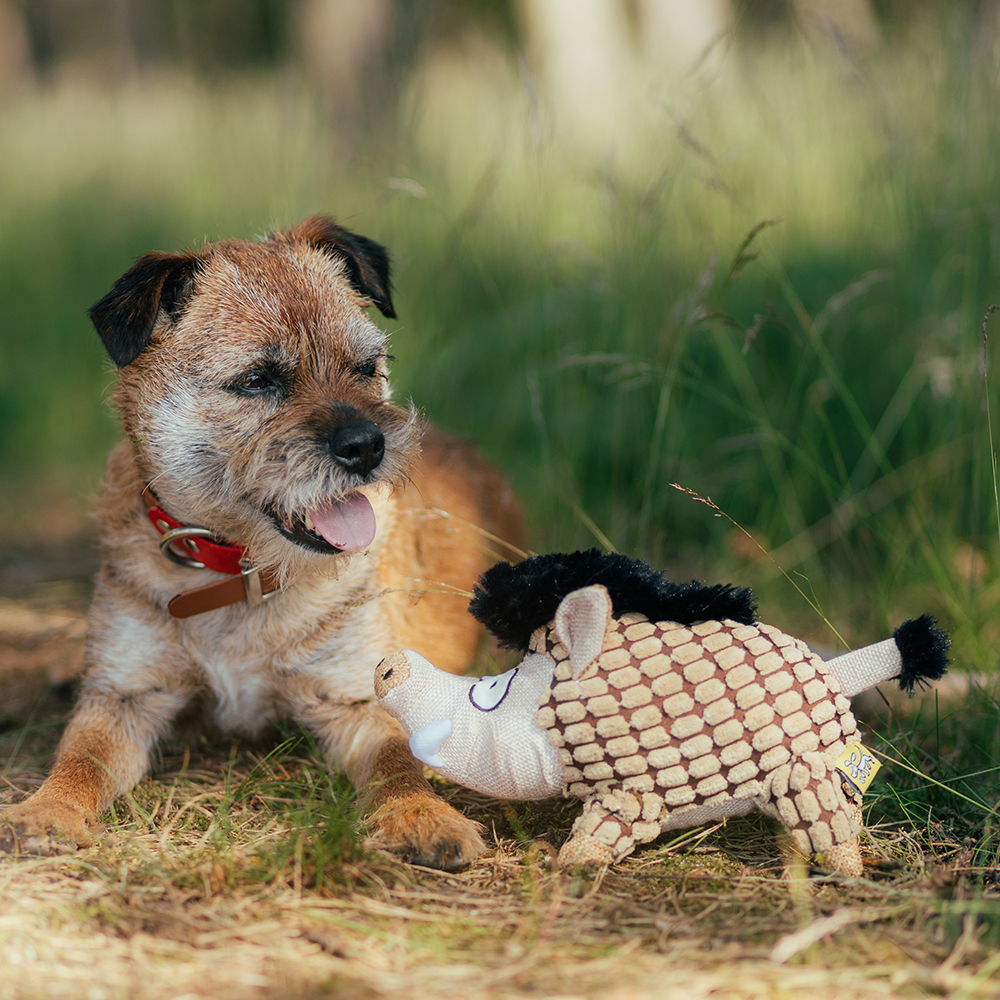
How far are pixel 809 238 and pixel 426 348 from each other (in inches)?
84.7

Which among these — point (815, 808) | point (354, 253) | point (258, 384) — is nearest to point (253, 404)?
point (258, 384)

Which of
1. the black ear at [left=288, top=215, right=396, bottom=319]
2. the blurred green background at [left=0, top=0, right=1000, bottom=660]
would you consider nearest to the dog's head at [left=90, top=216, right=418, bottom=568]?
the black ear at [left=288, top=215, right=396, bottom=319]

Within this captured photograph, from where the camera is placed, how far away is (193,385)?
7.99 ft

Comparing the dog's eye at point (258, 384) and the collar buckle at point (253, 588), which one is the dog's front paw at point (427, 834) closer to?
the collar buckle at point (253, 588)

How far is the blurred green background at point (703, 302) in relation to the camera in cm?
337

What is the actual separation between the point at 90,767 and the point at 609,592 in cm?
141

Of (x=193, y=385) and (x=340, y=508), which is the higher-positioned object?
(x=193, y=385)

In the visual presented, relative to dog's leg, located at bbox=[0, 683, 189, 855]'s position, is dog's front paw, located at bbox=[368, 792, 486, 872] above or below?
above

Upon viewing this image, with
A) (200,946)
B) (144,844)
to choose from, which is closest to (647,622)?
(200,946)

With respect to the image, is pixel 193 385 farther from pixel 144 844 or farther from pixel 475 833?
pixel 475 833

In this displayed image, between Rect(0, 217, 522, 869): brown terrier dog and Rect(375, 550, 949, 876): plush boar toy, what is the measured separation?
0.33m

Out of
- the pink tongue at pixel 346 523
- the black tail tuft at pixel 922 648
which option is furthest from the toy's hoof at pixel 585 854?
the pink tongue at pixel 346 523

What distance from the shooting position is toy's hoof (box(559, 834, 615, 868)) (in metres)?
1.91

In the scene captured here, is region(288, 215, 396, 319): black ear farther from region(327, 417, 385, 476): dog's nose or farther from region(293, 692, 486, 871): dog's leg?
region(293, 692, 486, 871): dog's leg
